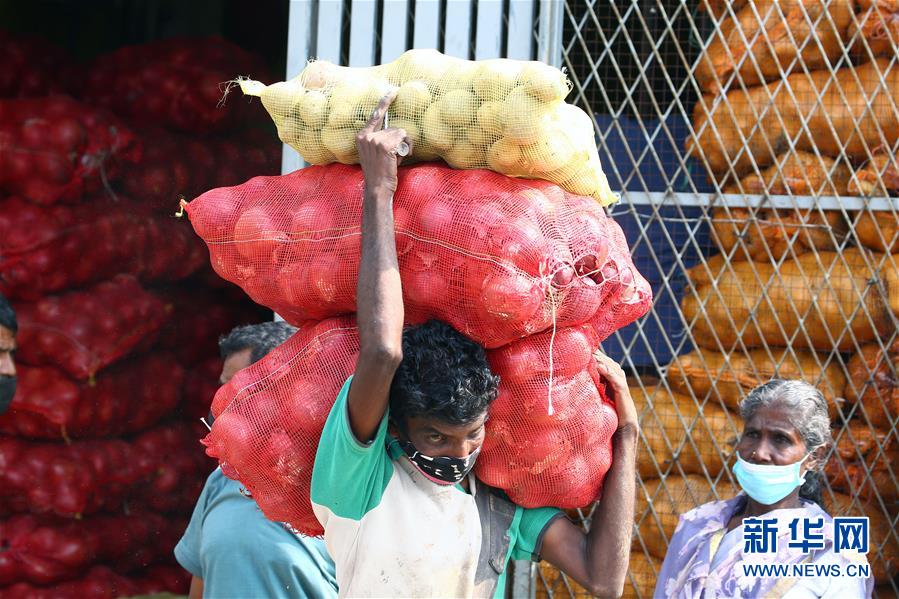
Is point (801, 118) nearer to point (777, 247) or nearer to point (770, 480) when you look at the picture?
point (777, 247)

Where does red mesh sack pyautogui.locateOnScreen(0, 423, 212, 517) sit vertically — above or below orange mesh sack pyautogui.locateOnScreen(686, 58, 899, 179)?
below

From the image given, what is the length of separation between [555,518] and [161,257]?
8.42 feet

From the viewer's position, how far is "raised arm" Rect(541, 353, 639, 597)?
213 cm

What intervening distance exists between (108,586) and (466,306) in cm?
282

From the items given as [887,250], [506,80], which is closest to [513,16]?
[887,250]

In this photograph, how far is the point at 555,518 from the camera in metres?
2.21

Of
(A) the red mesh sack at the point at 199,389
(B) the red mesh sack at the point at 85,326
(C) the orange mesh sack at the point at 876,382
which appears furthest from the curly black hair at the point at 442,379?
(A) the red mesh sack at the point at 199,389

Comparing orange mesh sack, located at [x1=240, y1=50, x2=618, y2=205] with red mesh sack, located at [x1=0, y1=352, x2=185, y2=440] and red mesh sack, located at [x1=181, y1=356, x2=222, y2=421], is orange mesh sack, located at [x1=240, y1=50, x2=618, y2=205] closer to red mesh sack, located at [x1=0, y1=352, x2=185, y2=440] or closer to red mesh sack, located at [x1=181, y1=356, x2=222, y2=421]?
red mesh sack, located at [x1=0, y1=352, x2=185, y2=440]

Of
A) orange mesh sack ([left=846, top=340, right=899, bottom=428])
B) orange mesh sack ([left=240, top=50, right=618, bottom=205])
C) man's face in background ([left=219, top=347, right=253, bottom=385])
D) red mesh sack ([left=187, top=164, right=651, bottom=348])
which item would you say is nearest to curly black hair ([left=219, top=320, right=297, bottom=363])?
man's face in background ([left=219, top=347, right=253, bottom=385])

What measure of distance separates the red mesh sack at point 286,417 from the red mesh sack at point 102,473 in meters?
2.21

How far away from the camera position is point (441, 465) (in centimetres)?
198

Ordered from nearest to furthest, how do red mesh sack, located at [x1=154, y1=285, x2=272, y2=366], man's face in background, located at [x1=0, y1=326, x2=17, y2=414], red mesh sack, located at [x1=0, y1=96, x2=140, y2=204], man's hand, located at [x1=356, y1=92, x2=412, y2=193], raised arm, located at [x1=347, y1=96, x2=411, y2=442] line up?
raised arm, located at [x1=347, y1=96, x2=411, y2=442] → man's hand, located at [x1=356, y1=92, x2=412, y2=193] → man's face in background, located at [x1=0, y1=326, x2=17, y2=414] → red mesh sack, located at [x1=0, y1=96, x2=140, y2=204] → red mesh sack, located at [x1=154, y1=285, x2=272, y2=366]

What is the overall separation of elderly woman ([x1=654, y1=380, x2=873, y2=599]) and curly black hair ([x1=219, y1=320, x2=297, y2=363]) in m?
1.37

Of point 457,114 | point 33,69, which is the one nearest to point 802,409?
point 457,114
